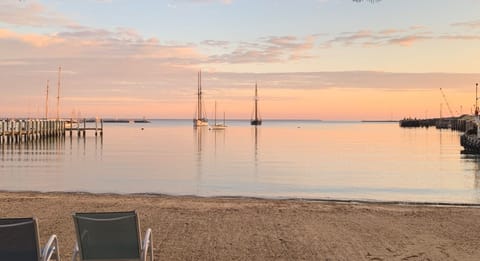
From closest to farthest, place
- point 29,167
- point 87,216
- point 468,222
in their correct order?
point 87,216
point 468,222
point 29,167

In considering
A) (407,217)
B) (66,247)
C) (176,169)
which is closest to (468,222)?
(407,217)

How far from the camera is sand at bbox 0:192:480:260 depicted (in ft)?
26.8

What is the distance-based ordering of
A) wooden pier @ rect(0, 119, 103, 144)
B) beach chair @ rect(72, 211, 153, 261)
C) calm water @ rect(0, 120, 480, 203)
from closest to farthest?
beach chair @ rect(72, 211, 153, 261) → calm water @ rect(0, 120, 480, 203) → wooden pier @ rect(0, 119, 103, 144)

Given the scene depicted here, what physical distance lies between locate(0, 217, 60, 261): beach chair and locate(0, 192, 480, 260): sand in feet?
8.62

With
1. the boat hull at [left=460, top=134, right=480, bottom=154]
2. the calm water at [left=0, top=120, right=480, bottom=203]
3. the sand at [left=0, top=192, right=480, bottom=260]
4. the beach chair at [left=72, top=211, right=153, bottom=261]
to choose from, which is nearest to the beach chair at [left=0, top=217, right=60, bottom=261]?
the beach chair at [left=72, top=211, right=153, bottom=261]

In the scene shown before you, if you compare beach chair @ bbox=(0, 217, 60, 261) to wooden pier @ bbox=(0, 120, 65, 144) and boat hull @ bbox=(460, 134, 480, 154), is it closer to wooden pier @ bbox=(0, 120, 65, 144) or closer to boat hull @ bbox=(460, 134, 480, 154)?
boat hull @ bbox=(460, 134, 480, 154)

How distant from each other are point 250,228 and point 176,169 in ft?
73.0

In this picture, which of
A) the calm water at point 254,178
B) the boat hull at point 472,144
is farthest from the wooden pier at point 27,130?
the boat hull at point 472,144

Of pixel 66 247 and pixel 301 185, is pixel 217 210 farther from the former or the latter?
pixel 301 185

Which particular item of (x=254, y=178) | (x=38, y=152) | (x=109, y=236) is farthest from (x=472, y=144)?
(x=109, y=236)

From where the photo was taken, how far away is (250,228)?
10203 mm

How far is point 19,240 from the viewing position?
5090mm

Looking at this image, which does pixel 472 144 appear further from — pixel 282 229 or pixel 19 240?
pixel 19 240

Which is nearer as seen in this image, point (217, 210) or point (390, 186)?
point (217, 210)
